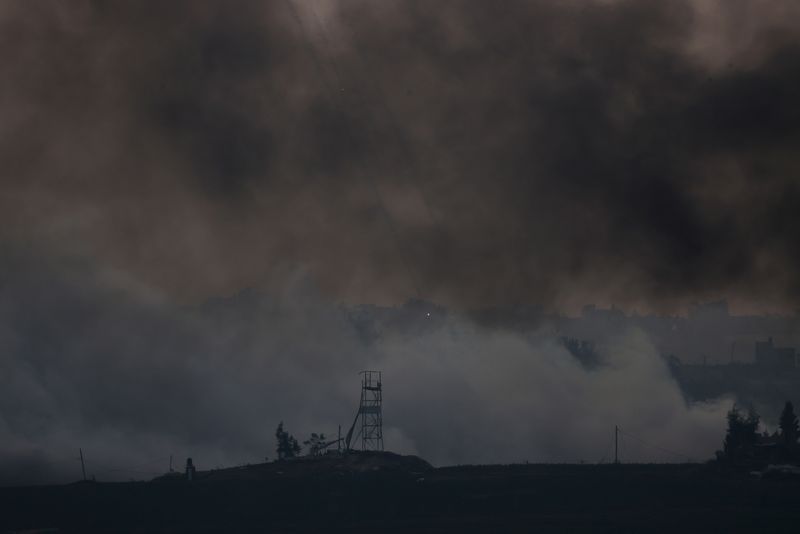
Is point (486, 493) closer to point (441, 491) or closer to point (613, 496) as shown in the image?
point (441, 491)

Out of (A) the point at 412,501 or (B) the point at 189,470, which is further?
(B) the point at 189,470

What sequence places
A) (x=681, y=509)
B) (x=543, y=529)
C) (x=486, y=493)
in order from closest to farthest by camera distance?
(x=543, y=529), (x=681, y=509), (x=486, y=493)

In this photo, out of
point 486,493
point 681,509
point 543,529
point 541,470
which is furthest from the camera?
point 541,470

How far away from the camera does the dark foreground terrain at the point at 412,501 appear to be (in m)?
156

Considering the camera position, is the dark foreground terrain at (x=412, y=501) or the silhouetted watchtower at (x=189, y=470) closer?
the dark foreground terrain at (x=412, y=501)

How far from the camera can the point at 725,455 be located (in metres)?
191

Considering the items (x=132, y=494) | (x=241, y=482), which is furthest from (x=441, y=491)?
(x=132, y=494)

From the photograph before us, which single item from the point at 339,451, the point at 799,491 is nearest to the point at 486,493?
the point at 339,451

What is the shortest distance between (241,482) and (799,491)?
8403 centimetres

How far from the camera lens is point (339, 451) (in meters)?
194

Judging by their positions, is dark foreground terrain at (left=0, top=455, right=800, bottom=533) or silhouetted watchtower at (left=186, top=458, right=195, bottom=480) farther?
silhouetted watchtower at (left=186, top=458, right=195, bottom=480)

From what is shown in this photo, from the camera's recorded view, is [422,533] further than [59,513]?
No

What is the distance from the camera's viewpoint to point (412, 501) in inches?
6644

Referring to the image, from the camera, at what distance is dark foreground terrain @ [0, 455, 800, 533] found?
511 feet
